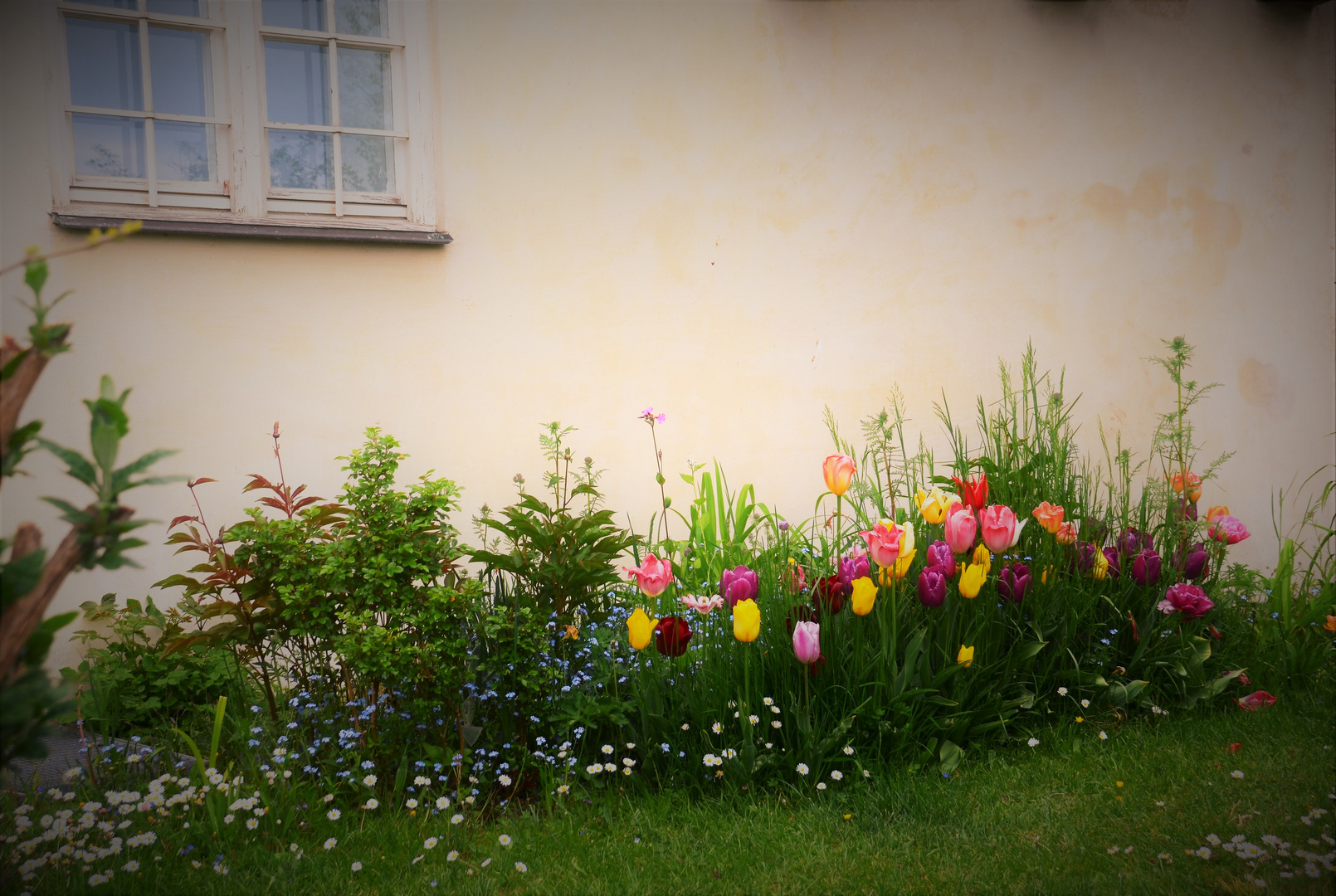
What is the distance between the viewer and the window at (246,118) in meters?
2.97

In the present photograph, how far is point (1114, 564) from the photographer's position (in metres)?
2.75

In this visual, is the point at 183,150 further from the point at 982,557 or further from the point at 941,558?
the point at 982,557

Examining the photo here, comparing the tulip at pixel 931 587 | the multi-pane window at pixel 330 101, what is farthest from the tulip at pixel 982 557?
the multi-pane window at pixel 330 101

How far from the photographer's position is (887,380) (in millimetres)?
3963

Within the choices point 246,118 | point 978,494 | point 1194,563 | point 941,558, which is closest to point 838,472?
point 941,558

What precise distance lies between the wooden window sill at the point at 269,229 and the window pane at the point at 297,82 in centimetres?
46

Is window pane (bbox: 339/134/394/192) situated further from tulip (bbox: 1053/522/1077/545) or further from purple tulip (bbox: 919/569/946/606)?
tulip (bbox: 1053/522/1077/545)

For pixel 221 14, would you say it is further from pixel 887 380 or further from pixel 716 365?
pixel 887 380

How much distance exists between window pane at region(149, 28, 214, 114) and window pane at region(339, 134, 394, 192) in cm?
53

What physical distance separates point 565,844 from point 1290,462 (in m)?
4.68

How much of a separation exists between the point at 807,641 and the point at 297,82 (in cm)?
295

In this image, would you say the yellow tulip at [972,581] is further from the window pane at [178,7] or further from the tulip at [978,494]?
the window pane at [178,7]

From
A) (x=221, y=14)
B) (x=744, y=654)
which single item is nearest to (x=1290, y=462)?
(x=744, y=654)

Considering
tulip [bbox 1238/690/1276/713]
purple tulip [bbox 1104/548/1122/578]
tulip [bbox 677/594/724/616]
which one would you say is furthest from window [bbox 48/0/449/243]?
tulip [bbox 1238/690/1276/713]
